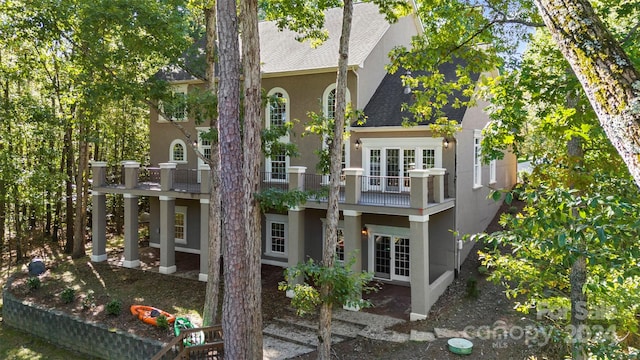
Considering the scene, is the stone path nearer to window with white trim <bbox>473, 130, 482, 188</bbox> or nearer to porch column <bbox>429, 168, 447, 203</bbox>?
porch column <bbox>429, 168, 447, 203</bbox>

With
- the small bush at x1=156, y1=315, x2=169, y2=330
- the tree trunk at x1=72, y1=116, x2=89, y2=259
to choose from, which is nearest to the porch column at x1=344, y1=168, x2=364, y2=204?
the small bush at x1=156, y1=315, x2=169, y2=330

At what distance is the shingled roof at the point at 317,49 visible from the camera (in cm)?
1470

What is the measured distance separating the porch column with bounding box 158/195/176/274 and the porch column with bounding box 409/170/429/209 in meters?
9.13

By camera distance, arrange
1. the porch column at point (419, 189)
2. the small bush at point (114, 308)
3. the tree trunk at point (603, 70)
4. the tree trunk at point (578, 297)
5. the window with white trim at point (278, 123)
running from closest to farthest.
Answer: the tree trunk at point (603, 70) < the tree trunk at point (578, 297) < the porch column at point (419, 189) < the small bush at point (114, 308) < the window with white trim at point (278, 123)

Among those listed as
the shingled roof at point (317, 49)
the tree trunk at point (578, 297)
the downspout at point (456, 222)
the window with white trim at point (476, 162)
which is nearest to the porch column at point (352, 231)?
the downspout at point (456, 222)

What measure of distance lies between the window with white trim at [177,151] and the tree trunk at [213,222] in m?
7.38

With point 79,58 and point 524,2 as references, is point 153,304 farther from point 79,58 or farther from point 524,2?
point 524,2

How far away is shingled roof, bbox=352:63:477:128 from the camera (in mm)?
13823

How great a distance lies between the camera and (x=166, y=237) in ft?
49.9

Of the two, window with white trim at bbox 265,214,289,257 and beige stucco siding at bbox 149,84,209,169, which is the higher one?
beige stucco siding at bbox 149,84,209,169

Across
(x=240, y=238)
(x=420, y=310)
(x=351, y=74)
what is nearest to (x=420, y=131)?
(x=351, y=74)

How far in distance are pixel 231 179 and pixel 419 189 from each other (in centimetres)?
590

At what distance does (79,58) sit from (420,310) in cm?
1246

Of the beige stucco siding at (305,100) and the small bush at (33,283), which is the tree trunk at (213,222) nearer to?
the beige stucco siding at (305,100)
